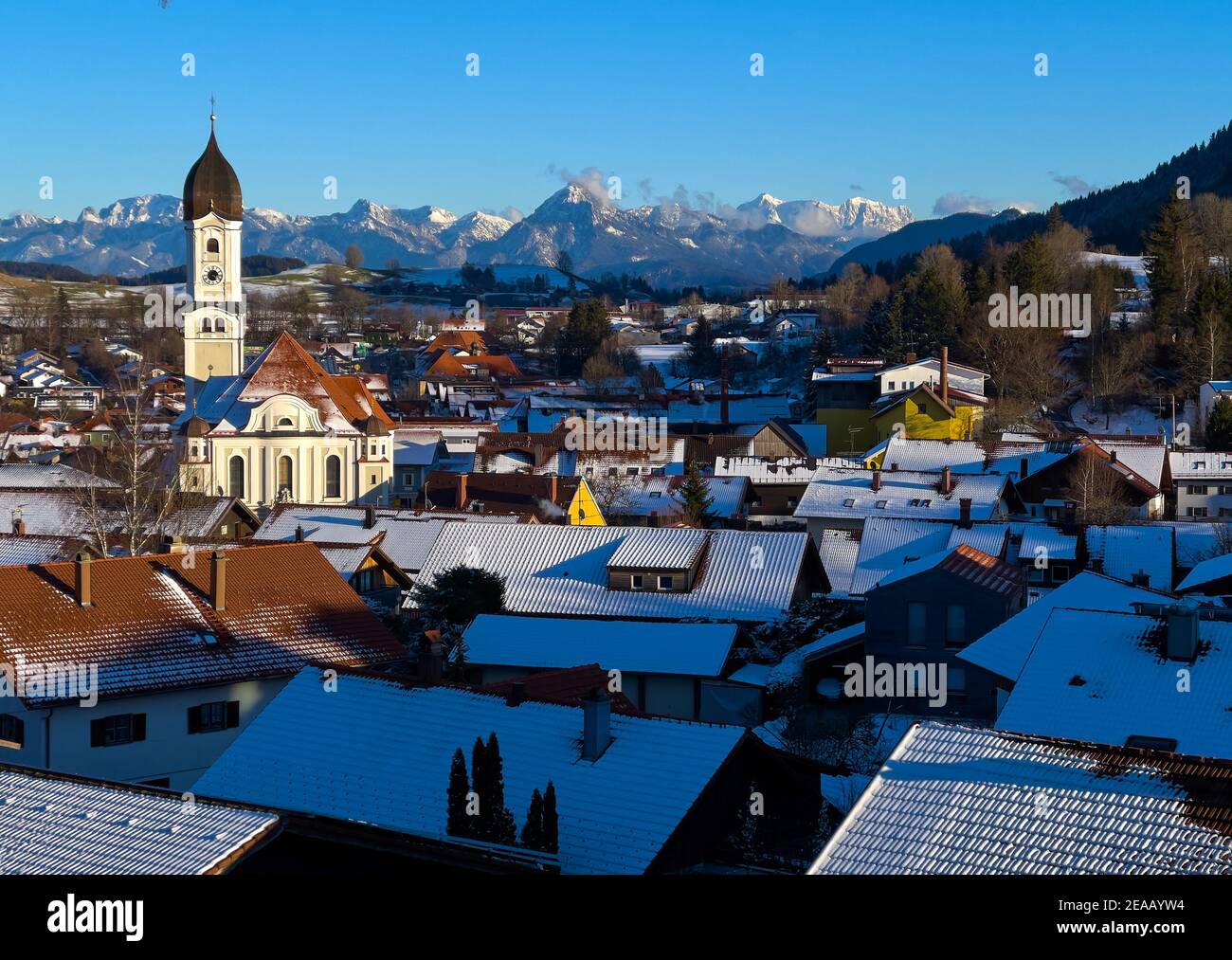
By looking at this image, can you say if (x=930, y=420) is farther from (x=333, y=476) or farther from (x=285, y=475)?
(x=285, y=475)

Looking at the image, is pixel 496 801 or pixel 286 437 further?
pixel 286 437

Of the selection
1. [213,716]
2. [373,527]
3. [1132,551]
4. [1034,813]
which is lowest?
[213,716]

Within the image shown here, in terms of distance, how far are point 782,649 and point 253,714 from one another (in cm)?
1121

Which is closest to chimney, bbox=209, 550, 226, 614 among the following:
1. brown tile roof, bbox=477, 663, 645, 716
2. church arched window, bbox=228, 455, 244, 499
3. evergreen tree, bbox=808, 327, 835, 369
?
brown tile roof, bbox=477, 663, 645, 716

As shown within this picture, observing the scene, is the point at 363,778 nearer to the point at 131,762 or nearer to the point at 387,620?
the point at 131,762

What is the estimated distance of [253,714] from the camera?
934 inches

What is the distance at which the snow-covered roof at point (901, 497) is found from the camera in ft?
149

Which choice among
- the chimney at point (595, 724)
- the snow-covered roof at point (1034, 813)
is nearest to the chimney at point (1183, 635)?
the chimney at point (595, 724)

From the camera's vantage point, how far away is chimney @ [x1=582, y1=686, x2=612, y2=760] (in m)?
16.5

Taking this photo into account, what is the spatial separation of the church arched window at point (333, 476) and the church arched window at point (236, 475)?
339cm

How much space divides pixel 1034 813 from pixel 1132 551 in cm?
2707

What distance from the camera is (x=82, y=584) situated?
2397cm

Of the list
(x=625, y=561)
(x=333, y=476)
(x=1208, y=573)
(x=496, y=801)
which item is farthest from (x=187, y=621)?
(x=333, y=476)
